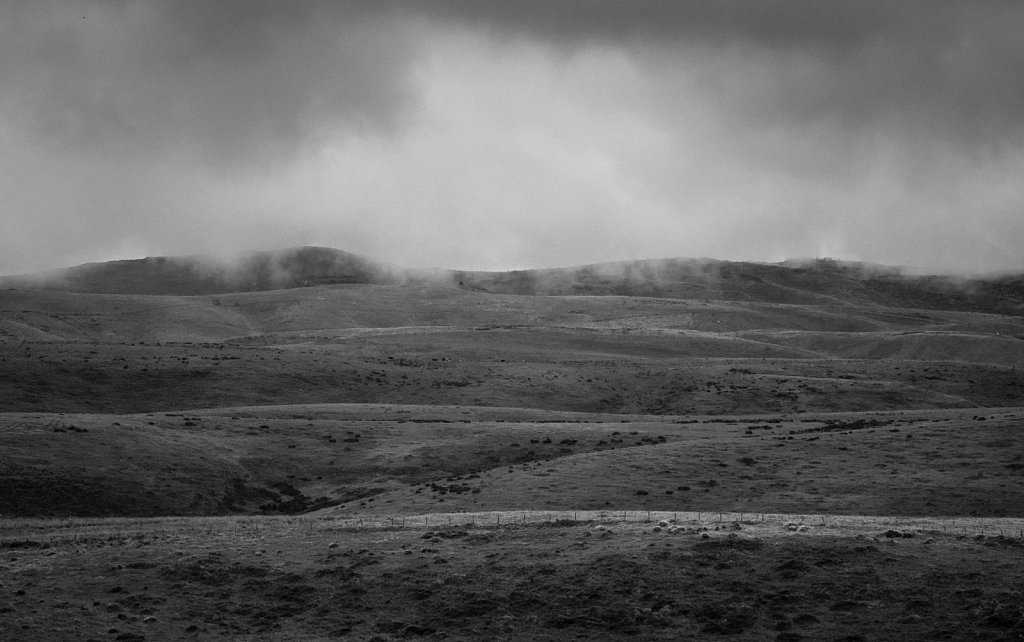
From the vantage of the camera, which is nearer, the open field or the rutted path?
the open field

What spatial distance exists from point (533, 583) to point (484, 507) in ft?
52.6

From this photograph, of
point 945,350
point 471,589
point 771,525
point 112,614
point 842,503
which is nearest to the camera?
point 112,614

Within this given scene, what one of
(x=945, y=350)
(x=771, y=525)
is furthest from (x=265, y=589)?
(x=945, y=350)

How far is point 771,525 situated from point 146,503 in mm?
31955

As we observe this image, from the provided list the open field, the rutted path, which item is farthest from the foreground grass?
the rutted path

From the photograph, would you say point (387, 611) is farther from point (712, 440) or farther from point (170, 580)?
point (712, 440)

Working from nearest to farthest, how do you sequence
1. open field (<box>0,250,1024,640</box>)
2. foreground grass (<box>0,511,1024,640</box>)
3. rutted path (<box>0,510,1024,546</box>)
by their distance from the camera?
foreground grass (<box>0,511,1024,640</box>), open field (<box>0,250,1024,640</box>), rutted path (<box>0,510,1024,546</box>)

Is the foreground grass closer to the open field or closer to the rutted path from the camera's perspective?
the open field

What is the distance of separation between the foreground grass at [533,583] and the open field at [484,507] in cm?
10

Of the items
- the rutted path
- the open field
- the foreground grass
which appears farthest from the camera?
the rutted path

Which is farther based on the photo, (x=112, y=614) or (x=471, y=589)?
(x=471, y=589)

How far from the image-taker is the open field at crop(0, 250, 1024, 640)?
95.5 feet

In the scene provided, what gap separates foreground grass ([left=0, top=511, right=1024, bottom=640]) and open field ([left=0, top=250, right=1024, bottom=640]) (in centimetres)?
10

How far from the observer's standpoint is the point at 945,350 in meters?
171
